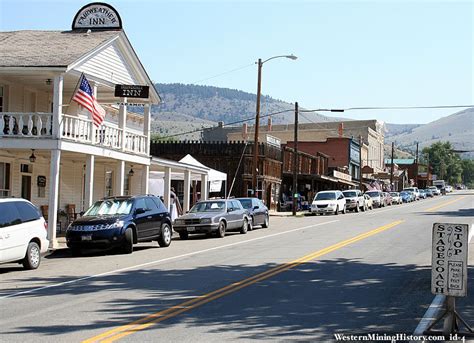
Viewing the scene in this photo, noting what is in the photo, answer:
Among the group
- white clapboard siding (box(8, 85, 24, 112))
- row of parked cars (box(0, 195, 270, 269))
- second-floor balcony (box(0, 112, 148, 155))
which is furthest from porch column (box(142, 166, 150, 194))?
white clapboard siding (box(8, 85, 24, 112))

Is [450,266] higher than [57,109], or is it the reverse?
[57,109]

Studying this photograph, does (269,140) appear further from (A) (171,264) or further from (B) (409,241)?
(A) (171,264)

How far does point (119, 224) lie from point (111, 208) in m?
1.30

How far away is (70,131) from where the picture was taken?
2383 cm

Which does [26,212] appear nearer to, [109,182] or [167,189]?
[167,189]

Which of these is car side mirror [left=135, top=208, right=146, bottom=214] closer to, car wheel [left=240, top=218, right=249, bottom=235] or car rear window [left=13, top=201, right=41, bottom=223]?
car rear window [left=13, top=201, right=41, bottom=223]

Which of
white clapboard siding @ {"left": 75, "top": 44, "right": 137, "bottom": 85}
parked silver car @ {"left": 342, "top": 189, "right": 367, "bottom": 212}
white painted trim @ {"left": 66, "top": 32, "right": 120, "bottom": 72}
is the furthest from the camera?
parked silver car @ {"left": 342, "top": 189, "right": 367, "bottom": 212}

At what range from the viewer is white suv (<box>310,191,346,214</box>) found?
155ft

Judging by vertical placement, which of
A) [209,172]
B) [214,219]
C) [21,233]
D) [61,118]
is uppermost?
[61,118]

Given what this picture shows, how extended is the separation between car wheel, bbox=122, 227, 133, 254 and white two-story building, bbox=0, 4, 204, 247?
2595 millimetres

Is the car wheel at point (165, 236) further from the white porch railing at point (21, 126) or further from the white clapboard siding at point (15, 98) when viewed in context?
the white clapboard siding at point (15, 98)

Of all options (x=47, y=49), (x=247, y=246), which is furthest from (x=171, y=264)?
(x=47, y=49)

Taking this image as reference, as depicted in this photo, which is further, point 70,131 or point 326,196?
point 326,196

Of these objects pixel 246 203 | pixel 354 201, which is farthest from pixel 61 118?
pixel 354 201
